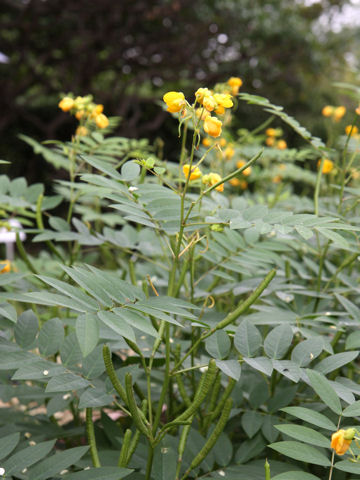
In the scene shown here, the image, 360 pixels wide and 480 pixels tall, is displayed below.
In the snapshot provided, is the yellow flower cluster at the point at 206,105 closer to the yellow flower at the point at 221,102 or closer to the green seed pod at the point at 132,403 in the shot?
the yellow flower at the point at 221,102

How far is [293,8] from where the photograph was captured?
978 centimetres

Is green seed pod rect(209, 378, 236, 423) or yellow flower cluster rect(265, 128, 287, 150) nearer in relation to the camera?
green seed pod rect(209, 378, 236, 423)

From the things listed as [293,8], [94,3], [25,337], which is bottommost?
[25,337]

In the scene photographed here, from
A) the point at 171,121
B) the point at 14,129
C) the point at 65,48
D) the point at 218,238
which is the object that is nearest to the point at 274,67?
the point at 171,121

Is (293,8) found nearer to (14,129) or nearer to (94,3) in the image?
(94,3)

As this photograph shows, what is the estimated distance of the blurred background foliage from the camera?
795 cm

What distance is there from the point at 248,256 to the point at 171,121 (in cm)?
773

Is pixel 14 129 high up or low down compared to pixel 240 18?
down

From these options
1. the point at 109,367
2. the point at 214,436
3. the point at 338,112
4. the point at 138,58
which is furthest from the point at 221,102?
the point at 138,58

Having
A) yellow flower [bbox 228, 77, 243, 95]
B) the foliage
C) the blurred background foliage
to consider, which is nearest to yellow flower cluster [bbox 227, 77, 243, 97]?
yellow flower [bbox 228, 77, 243, 95]

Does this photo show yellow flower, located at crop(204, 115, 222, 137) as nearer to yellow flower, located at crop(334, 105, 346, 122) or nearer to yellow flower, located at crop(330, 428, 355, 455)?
yellow flower, located at crop(330, 428, 355, 455)

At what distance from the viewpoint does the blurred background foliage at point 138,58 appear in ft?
26.1

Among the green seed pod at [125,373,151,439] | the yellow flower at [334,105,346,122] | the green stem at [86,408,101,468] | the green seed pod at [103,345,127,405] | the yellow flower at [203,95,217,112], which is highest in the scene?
the yellow flower at [334,105,346,122]

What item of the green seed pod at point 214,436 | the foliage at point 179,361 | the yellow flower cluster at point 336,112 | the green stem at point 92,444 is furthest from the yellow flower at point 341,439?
the yellow flower cluster at point 336,112
